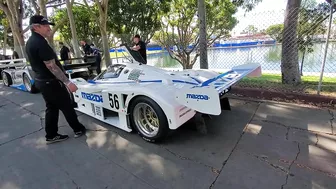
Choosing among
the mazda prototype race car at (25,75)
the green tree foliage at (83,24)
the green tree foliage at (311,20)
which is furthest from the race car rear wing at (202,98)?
the green tree foliage at (83,24)

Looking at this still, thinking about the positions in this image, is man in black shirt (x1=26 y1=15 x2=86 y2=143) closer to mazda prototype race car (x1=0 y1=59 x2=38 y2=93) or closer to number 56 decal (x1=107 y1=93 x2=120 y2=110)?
number 56 decal (x1=107 y1=93 x2=120 y2=110)

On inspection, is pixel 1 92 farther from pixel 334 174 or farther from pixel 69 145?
pixel 334 174

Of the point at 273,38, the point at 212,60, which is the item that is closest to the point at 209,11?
the point at 212,60

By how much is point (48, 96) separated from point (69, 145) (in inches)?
30.9

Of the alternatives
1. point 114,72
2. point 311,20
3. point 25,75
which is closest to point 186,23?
point 311,20

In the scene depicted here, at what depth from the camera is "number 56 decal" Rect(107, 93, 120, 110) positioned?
3.16 metres

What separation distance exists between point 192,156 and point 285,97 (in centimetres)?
276

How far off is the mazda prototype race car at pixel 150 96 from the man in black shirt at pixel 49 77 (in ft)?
1.76

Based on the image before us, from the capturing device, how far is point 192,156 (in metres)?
2.59

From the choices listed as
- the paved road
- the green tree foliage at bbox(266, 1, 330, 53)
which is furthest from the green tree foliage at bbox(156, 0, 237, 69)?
the paved road

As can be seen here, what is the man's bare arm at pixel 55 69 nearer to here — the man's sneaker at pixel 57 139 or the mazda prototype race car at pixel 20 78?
the man's sneaker at pixel 57 139

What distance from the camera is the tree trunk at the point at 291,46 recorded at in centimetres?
458

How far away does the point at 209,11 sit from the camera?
1374 cm

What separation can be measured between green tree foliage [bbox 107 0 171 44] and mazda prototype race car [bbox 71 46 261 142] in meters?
10.3
